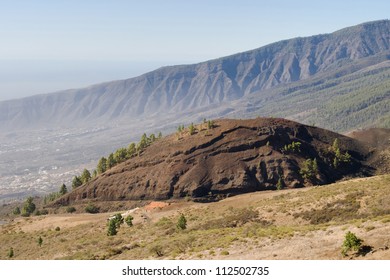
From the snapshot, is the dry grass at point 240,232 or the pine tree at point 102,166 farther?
the pine tree at point 102,166

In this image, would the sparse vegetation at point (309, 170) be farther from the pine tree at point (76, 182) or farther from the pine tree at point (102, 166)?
the pine tree at point (76, 182)

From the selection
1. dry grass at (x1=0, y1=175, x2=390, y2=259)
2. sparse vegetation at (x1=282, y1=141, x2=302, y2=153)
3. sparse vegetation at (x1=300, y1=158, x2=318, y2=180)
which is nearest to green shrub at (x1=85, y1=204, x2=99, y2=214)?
dry grass at (x1=0, y1=175, x2=390, y2=259)

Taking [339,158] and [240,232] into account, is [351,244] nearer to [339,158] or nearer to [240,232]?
[240,232]

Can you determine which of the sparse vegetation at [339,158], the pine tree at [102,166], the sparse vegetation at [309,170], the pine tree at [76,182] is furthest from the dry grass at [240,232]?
the pine tree at [76,182]

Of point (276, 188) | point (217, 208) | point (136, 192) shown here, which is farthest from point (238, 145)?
point (217, 208)

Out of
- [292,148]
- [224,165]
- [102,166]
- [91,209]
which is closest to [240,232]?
[224,165]

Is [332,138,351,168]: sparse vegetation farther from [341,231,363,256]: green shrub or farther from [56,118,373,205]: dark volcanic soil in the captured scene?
[341,231,363,256]: green shrub
